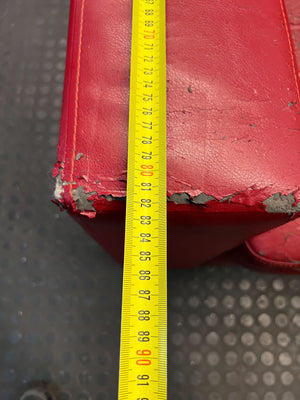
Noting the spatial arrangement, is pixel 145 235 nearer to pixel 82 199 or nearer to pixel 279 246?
pixel 82 199

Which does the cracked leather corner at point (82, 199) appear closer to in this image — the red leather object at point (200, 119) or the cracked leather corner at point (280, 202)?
the red leather object at point (200, 119)

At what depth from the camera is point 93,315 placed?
44.4 inches

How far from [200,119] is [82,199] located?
27 cm

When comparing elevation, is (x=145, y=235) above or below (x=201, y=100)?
below

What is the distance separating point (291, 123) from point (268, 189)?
149mm

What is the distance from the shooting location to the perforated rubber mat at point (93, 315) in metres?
1.05

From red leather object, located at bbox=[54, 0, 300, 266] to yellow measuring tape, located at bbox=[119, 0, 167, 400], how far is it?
0.02 metres

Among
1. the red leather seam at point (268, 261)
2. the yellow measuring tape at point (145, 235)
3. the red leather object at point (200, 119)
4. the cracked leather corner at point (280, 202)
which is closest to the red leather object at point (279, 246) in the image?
the red leather seam at point (268, 261)

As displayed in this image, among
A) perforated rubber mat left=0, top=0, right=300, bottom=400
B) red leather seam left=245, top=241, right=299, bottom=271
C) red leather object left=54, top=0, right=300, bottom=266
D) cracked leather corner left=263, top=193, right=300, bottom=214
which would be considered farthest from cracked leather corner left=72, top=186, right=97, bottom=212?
perforated rubber mat left=0, top=0, right=300, bottom=400

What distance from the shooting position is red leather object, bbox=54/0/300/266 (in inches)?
23.2

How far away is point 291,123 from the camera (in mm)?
637

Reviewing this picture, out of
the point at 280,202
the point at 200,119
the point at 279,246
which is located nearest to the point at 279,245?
the point at 279,246

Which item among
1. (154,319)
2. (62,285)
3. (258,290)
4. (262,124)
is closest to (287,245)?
(258,290)

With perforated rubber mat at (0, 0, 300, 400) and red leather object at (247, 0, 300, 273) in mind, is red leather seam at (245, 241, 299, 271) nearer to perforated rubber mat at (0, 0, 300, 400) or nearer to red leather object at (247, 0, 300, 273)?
red leather object at (247, 0, 300, 273)
